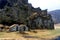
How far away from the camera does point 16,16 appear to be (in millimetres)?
95000

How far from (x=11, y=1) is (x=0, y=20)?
25458mm

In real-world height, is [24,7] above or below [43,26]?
above

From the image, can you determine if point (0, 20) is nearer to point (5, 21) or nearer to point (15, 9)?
point (5, 21)

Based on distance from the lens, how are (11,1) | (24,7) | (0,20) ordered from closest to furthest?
1. (0,20)
2. (24,7)
3. (11,1)

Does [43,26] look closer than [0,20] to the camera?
No

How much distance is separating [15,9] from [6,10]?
4.76 metres

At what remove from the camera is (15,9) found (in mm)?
99188

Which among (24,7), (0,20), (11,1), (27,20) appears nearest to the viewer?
(0,20)

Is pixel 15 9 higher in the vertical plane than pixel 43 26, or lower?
higher

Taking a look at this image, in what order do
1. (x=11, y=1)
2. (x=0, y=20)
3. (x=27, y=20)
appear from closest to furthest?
Result: (x=0, y=20) < (x=27, y=20) < (x=11, y=1)

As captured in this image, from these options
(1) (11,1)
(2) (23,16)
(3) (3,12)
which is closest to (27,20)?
(2) (23,16)

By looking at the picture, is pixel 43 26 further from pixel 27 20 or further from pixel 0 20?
pixel 0 20

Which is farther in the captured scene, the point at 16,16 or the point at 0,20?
the point at 16,16

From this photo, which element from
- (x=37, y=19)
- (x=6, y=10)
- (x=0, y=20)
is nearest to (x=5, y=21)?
(x=0, y=20)
